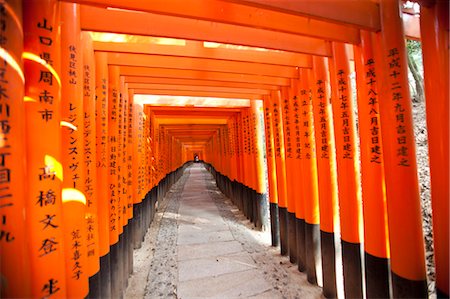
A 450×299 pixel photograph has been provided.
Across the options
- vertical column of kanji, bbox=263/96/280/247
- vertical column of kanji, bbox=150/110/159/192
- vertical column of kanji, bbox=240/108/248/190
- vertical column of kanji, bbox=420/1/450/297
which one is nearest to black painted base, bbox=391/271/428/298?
vertical column of kanji, bbox=420/1/450/297

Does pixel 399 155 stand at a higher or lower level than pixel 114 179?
higher

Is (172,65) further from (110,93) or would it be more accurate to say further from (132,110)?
(132,110)

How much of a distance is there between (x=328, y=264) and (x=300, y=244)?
28.5 inches

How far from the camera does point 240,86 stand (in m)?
4.13

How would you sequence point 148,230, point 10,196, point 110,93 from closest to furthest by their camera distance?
point 10,196 → point 110,93 → point 148,230

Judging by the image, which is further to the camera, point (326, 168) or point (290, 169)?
point (290, 169)

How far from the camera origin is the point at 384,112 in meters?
2.05

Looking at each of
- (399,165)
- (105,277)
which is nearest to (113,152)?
(105,277)

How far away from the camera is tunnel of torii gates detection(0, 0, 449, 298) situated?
1.37m

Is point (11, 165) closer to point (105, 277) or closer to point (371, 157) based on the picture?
point (105, 277)

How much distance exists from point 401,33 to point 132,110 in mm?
4316

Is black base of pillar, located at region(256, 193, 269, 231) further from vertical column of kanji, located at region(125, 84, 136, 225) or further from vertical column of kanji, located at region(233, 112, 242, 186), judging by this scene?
vertical column of kanji, located at region(125, 84, 136, 225)

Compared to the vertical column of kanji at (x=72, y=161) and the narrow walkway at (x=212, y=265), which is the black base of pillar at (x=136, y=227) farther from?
the vertical column of kanji at (x=72, y=161)

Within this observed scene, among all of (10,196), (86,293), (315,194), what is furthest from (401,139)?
(86,293)
